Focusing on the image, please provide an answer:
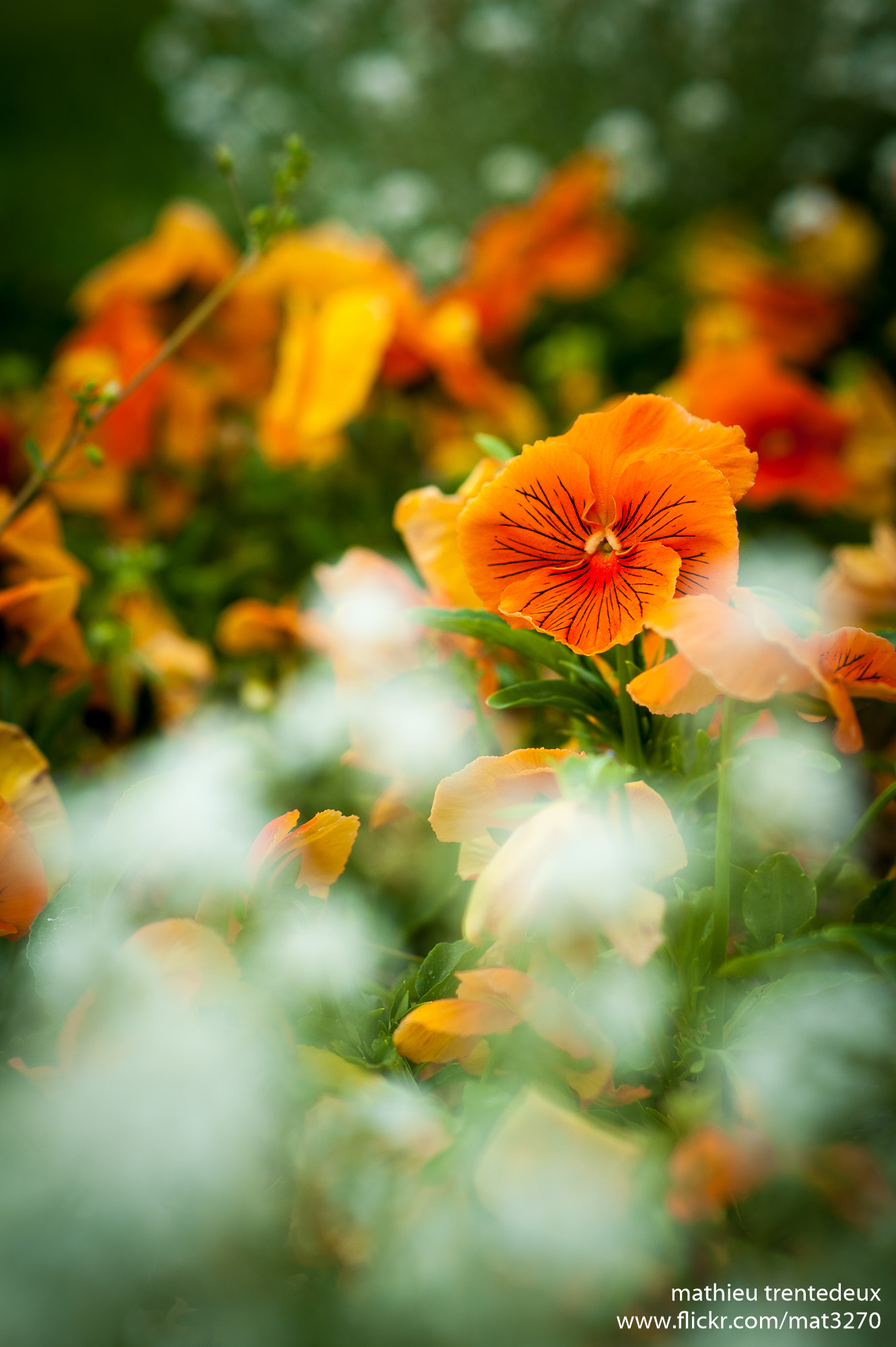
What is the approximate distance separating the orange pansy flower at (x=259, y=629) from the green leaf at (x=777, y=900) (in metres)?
0.34

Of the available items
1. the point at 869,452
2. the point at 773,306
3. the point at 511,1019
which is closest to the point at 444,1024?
the point at 511,1019

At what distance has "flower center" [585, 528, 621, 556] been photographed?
41 cm

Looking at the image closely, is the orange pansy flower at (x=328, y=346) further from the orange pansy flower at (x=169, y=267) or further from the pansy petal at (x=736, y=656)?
the pansy petal at (x=736, y=656)

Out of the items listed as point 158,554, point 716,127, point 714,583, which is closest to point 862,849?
point 714,583

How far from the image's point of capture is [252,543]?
97cm

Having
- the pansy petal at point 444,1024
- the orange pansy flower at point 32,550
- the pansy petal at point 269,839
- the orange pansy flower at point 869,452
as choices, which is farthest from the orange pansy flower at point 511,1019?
the orange pansy flower at point 869,452

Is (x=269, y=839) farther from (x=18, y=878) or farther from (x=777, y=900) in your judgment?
(x=777, y=900)

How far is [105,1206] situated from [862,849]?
20.8 inches

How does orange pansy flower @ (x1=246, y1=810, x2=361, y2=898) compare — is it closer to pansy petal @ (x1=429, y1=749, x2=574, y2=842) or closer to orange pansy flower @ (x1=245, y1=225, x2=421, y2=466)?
pansy petal @ (x1=429, y1=749, x2=574, y2=842)

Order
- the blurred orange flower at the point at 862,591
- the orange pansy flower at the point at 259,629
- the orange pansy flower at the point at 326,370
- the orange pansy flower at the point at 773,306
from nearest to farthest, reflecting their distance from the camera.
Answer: the blurred orange flower at the point at 862,591, the orange pansy flower at the point at 259,629, the orange pansy flower at the point at 326,370, the orange pansy flower at the point at 773,306

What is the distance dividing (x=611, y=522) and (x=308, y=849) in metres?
0.21

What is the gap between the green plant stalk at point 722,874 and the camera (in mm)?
379

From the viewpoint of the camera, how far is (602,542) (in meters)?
0.41

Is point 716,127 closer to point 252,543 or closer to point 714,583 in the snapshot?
point 252,543
